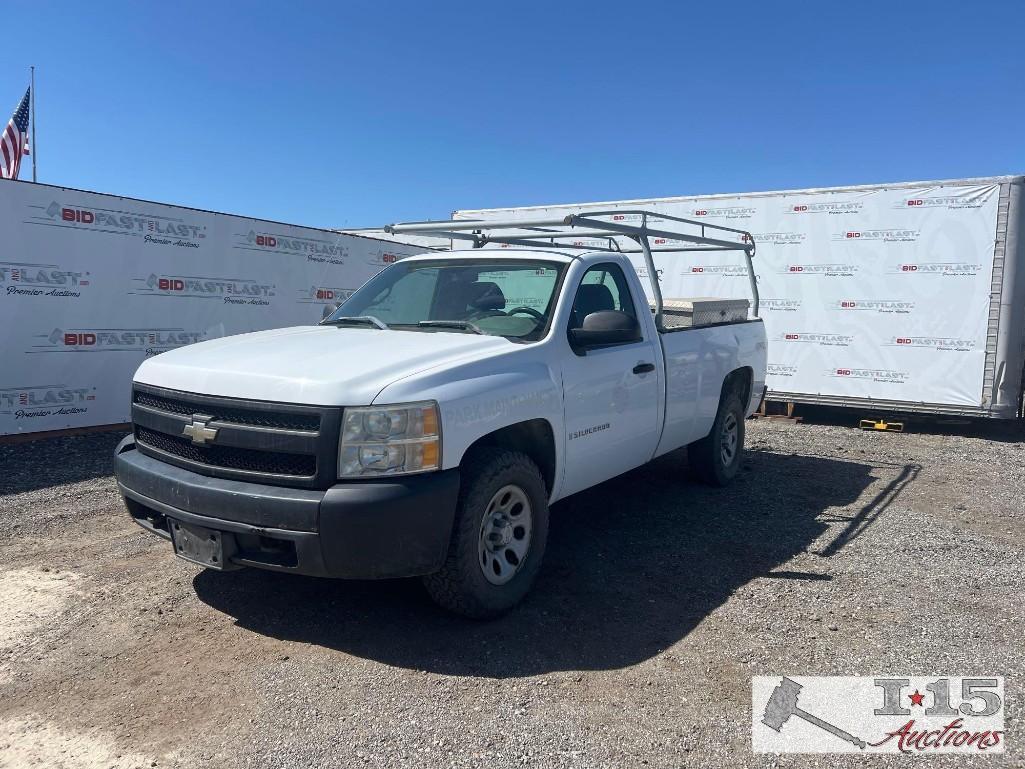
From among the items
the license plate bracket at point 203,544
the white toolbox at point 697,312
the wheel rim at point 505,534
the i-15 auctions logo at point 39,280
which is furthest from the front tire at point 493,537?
the i-15 auctions logo at point 39,280

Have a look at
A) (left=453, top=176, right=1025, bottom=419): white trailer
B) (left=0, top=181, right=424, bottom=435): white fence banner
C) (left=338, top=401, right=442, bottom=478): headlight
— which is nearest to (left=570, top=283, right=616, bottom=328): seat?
(left=338, top=401, right=442, bottom=478): headlight

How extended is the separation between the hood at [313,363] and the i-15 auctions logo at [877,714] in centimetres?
207

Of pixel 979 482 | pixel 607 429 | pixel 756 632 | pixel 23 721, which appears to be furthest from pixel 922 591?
pixel 23 721

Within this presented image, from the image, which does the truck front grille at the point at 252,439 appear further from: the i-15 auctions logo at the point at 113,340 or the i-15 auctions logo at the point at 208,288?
the i-15 auctions logo at the point at 208,288

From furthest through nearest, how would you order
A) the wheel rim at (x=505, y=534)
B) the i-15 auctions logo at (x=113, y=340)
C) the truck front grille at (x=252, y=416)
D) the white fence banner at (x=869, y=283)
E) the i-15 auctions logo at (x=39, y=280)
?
1. the white fence banner at (x=869, y=283)
2. the i-15 auctions logo at (x=113, y=340)
3. the i-15 auctions logo at (x=39, y=280)
4. the wheel rim at (x=505, y=534)
5. the truck front grille at (x=252, y=416)

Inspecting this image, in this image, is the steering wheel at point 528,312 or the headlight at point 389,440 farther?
the steering wheel at point 528,312

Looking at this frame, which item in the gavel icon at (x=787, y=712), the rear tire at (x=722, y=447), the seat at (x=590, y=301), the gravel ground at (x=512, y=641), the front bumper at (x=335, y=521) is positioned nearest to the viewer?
the gravel ground at (x=512, y=641)

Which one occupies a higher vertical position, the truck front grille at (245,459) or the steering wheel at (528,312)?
the steering wheel at (528,312)

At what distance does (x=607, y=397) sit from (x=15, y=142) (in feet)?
57.4

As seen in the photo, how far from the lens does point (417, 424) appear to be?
3.45 m

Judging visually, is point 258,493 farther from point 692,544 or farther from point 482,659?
point 692,544

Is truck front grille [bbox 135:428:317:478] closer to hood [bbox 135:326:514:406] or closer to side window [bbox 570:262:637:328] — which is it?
hood [bbox 135:326:514:406]

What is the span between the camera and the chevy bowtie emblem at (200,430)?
3615 mm

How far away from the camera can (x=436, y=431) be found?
347 cm
